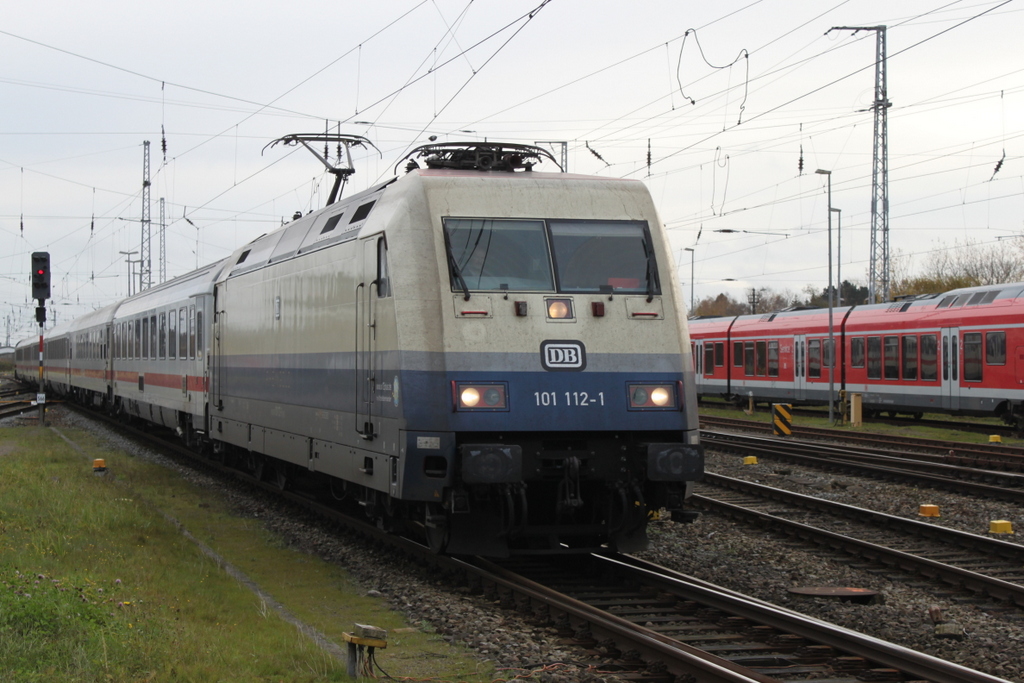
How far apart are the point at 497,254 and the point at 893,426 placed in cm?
2287

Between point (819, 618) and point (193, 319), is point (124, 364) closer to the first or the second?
point (193, 319)

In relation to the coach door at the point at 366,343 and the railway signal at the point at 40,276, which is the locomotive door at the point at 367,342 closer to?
the coach door at the point at 366,343

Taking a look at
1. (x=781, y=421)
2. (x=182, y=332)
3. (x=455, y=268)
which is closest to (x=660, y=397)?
(x=455, y=268)

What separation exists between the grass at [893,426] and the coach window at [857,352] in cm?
176

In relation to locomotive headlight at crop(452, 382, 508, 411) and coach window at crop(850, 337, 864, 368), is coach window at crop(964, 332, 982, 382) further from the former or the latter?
locomotive headlight at crop(452, 382, 508, 411)

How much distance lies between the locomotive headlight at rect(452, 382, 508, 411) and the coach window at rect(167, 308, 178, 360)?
1322 centimetres

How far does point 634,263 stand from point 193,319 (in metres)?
11.7

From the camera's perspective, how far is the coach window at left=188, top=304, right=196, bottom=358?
61.7 feet

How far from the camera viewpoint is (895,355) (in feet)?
94.5

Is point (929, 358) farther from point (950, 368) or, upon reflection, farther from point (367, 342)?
point (367, 342)

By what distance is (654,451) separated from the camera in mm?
8820

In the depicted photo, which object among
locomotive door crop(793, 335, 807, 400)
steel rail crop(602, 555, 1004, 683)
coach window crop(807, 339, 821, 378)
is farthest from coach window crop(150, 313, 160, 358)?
locomotive door crop(793, 335, 807, 400)

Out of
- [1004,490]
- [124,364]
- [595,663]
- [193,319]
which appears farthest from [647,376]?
[124,364]

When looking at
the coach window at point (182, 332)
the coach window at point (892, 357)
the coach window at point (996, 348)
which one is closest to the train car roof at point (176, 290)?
the coach window at point (182, 332)
